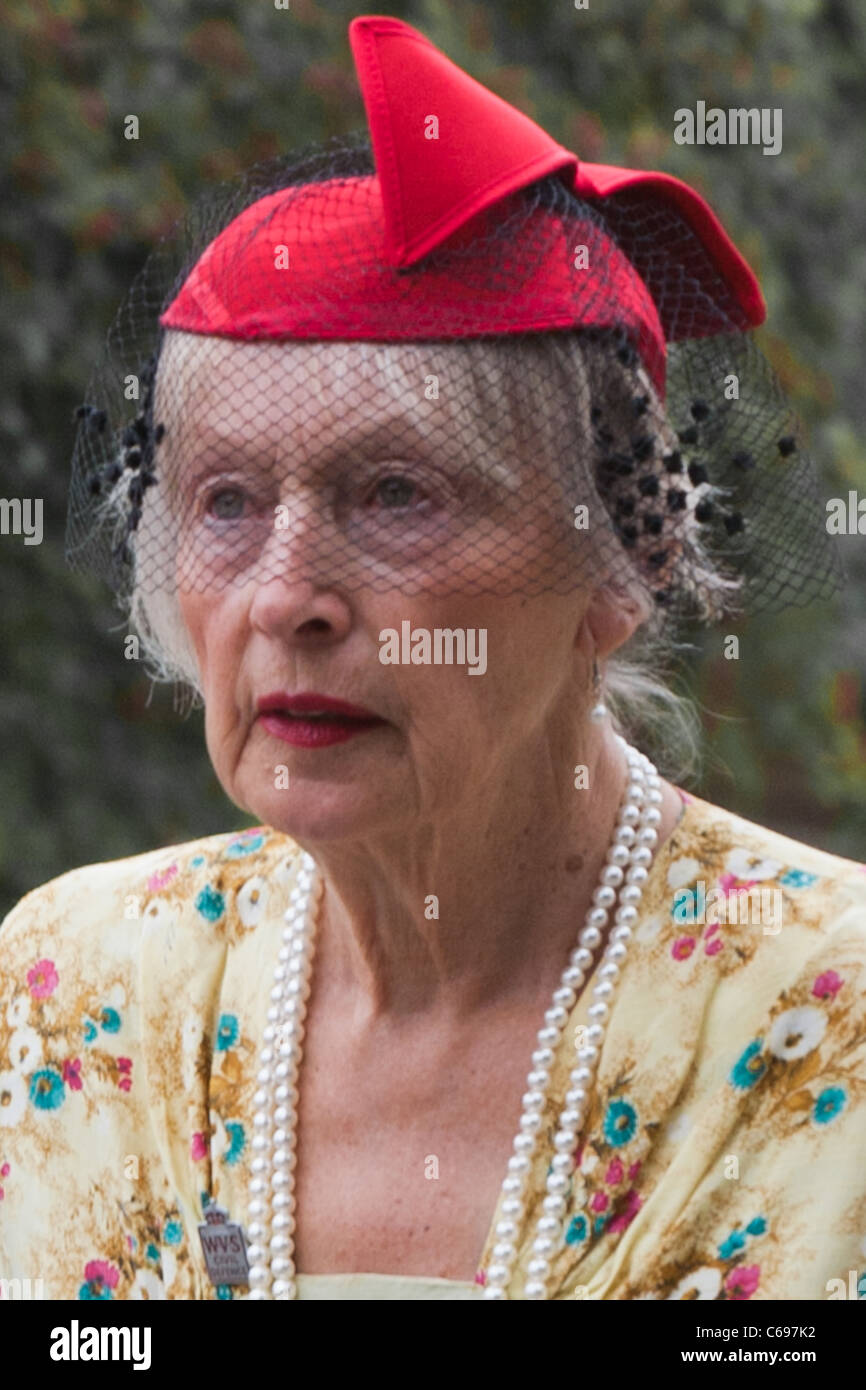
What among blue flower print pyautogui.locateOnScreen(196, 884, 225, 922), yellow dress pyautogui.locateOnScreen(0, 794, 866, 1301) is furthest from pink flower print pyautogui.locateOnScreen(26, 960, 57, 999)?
blue flower print pyautogui.locateOnScreen(196, 884, 225, 922)

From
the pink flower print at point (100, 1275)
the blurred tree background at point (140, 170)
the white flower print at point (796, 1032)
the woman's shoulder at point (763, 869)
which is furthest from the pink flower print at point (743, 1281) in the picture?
the blurred tree background at point (140, 170)

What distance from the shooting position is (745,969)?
2309mm

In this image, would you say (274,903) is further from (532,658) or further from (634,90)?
(634,90)

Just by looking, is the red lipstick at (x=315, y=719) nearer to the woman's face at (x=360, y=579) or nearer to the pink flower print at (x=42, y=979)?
the woman's face at (x=360, y=579)

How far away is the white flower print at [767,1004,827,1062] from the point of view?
2242mm

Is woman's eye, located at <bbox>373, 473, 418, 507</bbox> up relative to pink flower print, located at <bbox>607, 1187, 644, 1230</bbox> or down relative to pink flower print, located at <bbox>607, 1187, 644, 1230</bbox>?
up

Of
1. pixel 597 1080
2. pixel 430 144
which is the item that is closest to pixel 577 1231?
pixel 597 1080

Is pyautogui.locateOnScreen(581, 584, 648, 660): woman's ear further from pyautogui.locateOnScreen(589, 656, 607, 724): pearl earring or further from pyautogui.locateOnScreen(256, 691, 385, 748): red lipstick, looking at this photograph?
pyautogui.locateOnScreen(256, 691, 385, 748): red lipstick

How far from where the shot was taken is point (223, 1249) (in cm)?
243

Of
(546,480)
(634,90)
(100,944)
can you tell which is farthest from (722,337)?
(634,90)

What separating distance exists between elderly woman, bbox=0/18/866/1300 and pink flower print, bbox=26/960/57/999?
9 cm

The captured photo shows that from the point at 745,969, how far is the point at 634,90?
3.00 metres

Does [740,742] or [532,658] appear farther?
[740,742]

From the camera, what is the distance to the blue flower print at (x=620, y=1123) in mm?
2283
